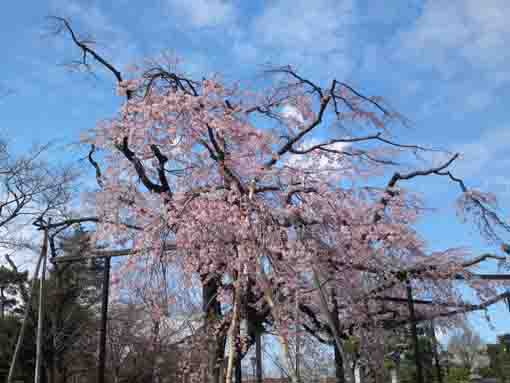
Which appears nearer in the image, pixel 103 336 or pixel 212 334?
pixel 103 336

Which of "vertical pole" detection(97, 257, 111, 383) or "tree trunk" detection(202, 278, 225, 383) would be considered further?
"tree trunk" detection(202, 278, 225, 383)

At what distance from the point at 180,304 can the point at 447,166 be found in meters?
5.54

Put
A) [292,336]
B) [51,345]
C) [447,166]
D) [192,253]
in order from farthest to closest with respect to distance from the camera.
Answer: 1. [51,345]
2. [447,166]
3. [192,253]
4. [292,336]

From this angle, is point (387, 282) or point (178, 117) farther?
point (387, 282)

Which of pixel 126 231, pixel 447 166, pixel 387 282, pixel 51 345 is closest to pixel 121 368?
pixel 51 345

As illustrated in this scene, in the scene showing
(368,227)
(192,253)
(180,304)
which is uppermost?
(368,227)

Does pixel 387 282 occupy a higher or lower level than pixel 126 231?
lower

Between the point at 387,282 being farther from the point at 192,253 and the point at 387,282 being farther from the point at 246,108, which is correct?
the point at 246,108

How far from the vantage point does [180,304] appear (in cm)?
781

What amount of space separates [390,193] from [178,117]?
4.37 metres

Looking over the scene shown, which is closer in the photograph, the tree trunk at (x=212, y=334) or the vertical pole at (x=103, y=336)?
the vertical pole at (x=103, y=336)

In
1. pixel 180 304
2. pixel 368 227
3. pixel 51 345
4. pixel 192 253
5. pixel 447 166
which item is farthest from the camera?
pixel 51 345

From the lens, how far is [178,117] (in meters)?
7.44

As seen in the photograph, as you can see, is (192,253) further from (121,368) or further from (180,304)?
(121,368)
